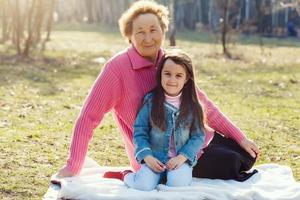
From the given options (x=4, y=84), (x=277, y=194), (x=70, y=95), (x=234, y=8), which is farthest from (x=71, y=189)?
(x=234, y=8)

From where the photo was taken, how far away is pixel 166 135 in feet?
13.5

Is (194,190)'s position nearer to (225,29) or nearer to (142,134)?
(142,134)

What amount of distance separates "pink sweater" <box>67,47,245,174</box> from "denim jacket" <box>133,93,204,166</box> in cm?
19

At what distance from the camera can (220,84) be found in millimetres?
11289

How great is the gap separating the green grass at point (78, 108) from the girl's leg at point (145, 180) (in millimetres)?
934

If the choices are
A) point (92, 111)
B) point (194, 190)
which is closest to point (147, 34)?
point (92, 111)

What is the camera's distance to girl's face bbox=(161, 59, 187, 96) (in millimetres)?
4125

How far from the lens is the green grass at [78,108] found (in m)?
5.65

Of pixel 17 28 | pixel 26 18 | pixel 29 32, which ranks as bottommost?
pixel 29 32

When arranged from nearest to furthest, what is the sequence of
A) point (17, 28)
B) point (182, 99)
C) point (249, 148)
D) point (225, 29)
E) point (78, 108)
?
point (182, 99) → point (249, 148) → point (78, 108) → point (17, 28) → point (225, 29)

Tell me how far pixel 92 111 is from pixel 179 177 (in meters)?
0.73

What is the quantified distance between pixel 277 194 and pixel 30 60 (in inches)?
414

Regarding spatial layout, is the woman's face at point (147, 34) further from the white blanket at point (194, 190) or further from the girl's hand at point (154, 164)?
the white blanket at point (194, 190)

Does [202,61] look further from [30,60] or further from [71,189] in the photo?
[71,189]
